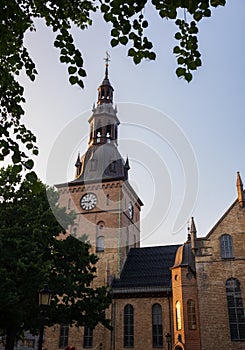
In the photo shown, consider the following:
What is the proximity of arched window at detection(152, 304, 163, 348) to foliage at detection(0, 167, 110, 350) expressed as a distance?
1223cm

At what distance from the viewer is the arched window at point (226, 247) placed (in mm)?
28766

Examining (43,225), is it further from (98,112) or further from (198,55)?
(98,112)

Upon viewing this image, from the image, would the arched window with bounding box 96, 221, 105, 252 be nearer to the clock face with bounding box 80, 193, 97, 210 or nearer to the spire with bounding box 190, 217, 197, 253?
the clock face with bounding box 80, 193, 97, 210

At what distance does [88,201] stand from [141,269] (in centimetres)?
887

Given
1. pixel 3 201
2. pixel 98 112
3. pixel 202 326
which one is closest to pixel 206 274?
pixel 202 326

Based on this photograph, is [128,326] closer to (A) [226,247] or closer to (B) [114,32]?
(A) [226,247]

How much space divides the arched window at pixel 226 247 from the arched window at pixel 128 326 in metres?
10.3

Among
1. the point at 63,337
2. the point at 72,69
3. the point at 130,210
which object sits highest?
the point at 130,210

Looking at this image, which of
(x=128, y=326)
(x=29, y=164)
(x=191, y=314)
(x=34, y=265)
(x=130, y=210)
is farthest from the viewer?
(x=130, y=210)

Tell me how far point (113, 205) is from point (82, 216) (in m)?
3.49

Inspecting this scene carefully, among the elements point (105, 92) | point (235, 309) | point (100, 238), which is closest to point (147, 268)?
point (100, 238)

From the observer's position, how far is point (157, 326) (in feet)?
108

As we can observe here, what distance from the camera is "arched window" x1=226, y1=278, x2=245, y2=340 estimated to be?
86.9 ft

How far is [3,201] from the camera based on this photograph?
71.0 ft
